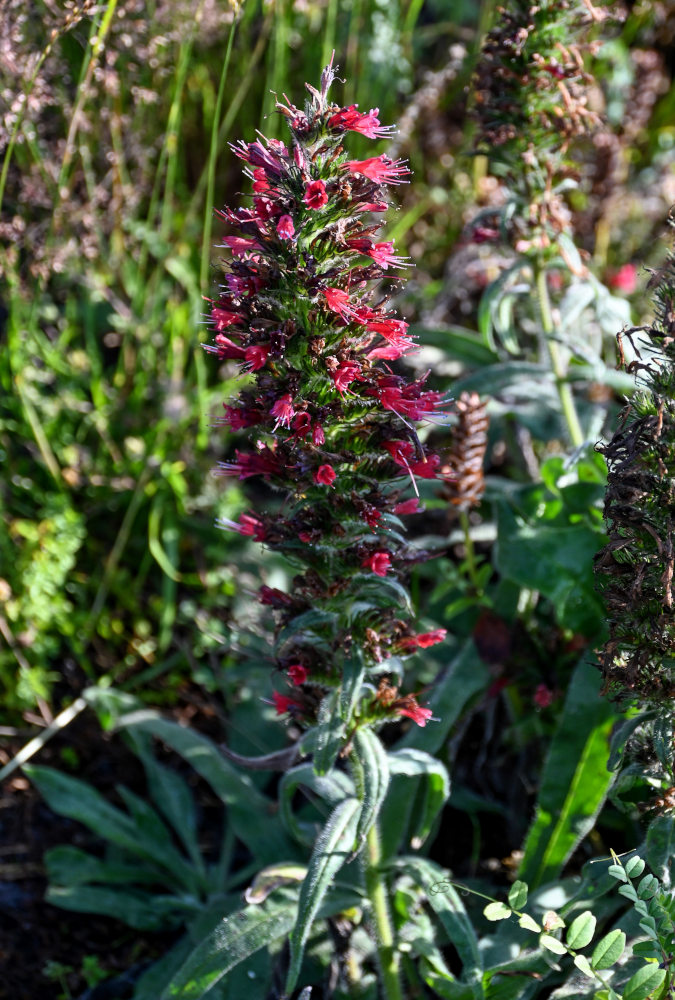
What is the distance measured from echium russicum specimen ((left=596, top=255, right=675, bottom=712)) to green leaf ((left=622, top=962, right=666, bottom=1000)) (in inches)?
19.0

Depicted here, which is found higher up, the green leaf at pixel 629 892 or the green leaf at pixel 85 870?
the green leaf at pixel 629 892

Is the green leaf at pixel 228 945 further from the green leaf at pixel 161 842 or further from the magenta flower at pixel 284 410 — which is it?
the magenta flower at pixel 284 410

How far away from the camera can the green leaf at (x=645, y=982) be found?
5.49 ft

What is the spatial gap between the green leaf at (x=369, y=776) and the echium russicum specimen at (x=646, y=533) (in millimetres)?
523

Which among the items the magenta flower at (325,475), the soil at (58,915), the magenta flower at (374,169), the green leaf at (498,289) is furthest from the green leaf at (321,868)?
the green leaf at (498,289)

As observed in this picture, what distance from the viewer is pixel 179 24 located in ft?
11.3

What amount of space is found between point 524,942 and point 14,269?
2.67 m

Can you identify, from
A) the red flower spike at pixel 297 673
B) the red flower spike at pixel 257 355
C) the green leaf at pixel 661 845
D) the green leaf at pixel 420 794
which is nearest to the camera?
the red flower spike at pixel 257 355

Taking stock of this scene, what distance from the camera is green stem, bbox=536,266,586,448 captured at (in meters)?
2.78

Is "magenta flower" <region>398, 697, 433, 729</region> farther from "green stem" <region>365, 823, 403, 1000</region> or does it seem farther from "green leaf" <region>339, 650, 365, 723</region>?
"green stem" <region>365, 823, 403, 1000</region>

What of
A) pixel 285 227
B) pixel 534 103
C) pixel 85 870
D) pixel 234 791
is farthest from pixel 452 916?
pixel 534 103

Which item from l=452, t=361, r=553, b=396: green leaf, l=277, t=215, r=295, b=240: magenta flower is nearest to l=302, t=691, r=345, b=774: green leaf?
l=277, t=215, r=295, b=240: magenta flower

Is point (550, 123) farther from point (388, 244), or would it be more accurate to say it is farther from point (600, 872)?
point (600, 872)

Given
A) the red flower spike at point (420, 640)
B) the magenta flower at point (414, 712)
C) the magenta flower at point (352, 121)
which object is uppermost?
the magenta flower at point (352, 121)
